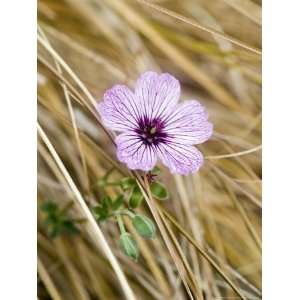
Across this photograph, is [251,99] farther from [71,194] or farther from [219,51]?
[71,194]

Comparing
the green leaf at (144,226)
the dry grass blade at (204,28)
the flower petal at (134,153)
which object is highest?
the dry grass blade at (204,28)

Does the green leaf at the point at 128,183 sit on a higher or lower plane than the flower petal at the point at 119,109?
lower

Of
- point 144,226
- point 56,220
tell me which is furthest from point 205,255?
point 56,220

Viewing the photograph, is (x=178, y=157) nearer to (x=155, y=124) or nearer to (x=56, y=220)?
(x=155, y=124)

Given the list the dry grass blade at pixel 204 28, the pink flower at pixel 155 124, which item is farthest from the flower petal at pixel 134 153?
the dry grass blade at pixel 204 28

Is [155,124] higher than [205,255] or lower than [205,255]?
higher

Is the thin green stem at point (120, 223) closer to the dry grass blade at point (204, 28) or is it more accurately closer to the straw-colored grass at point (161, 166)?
the straw-colored grass at point (161, 166)

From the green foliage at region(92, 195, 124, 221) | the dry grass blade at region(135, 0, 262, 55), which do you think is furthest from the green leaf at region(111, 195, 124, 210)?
the dry grass blade at region(135, 0, 262, 55)
